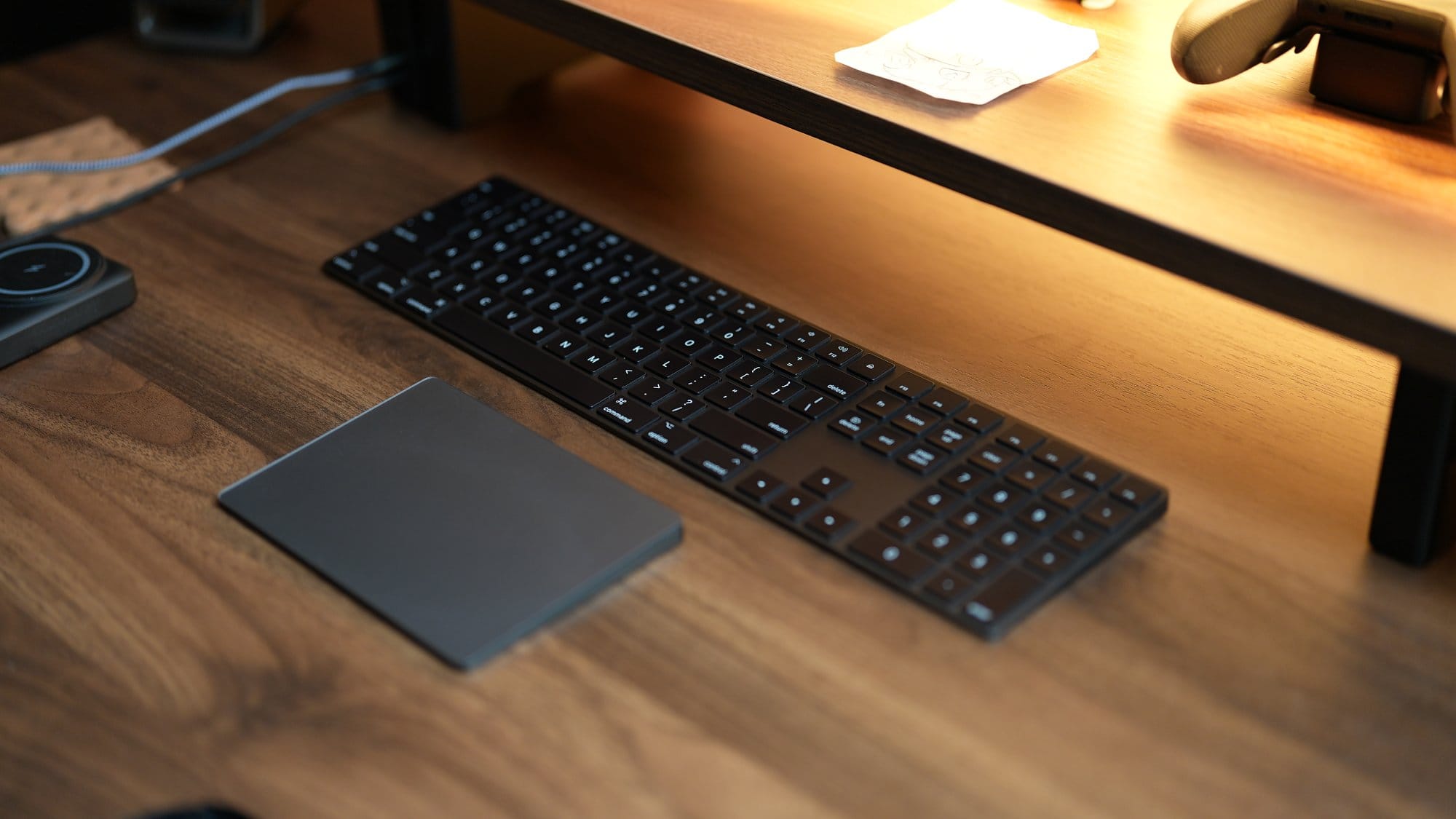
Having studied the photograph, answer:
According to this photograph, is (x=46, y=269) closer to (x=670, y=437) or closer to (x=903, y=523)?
(x=670, y=437)

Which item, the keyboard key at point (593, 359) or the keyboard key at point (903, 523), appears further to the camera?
the keyboard key at point (593, 359)

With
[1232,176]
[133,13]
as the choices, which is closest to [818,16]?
[1232,176]

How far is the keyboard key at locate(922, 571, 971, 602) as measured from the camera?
0.61 meters

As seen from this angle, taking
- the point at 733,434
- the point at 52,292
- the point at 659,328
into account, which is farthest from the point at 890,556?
the point at 52,292

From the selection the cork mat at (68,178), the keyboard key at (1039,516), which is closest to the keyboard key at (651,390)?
the keyboard key at (1039,516)

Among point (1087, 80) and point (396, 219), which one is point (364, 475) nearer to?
point (396, 219)

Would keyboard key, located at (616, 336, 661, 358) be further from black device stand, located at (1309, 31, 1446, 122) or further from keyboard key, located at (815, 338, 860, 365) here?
black device stand, located at (1309, 31, 1446, 122)

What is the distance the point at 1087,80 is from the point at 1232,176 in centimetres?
13

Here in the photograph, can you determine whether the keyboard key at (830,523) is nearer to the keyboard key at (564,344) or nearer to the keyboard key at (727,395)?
the keyboard key at (727,395)

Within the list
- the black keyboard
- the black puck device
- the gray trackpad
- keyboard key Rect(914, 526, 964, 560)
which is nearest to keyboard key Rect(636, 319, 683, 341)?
the black keyboard

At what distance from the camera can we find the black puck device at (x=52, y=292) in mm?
796

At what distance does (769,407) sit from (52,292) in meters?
0.44

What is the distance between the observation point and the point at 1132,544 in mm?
651

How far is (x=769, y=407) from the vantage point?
725mm
